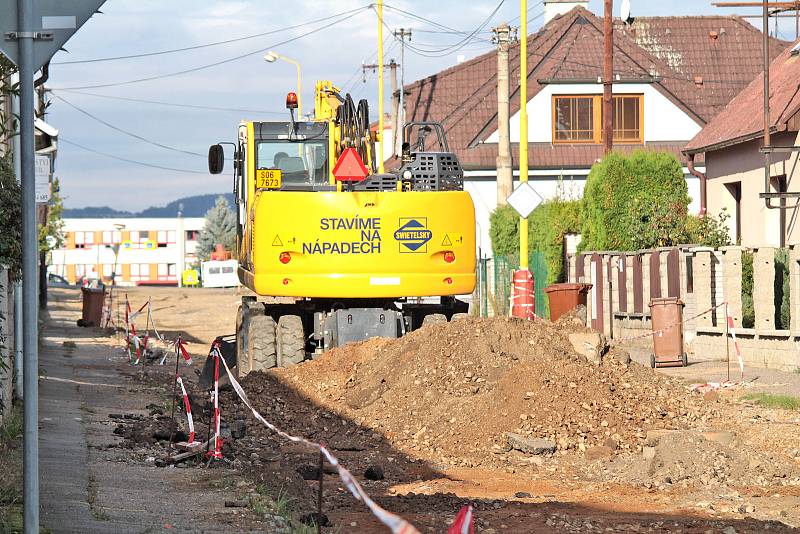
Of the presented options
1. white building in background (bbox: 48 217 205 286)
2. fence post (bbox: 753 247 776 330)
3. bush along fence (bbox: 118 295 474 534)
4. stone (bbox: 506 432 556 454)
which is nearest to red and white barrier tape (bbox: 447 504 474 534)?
bush along fence (bbox: 118 295 474 534)

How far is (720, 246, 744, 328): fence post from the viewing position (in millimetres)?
22312

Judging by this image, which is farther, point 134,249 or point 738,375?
point 134,249

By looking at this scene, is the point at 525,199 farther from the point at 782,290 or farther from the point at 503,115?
the point at 503,115

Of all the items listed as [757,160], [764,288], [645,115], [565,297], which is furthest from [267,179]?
[645,115]

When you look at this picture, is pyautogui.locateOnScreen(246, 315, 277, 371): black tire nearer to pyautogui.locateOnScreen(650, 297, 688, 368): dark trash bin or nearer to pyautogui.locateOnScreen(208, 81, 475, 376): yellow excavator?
pyautogui.locateOnScreen(208, 81, 475, 376): yellow excavator

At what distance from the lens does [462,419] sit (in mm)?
14430

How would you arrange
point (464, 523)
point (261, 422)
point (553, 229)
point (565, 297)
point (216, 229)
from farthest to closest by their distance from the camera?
point (216, 229), point (553, 229), point (565, 297), point (261, 422), point (464, 523)

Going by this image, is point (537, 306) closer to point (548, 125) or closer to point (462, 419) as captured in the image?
point (548, 125)

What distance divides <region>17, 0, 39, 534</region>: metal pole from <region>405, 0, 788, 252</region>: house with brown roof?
128ft

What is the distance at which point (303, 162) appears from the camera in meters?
20.1

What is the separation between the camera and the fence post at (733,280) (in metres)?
22.3

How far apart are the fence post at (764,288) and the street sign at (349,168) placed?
22.4 feet

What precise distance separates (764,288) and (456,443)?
30.0ft

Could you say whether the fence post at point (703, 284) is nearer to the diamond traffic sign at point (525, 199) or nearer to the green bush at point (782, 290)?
the green bush at point (782, 290)
